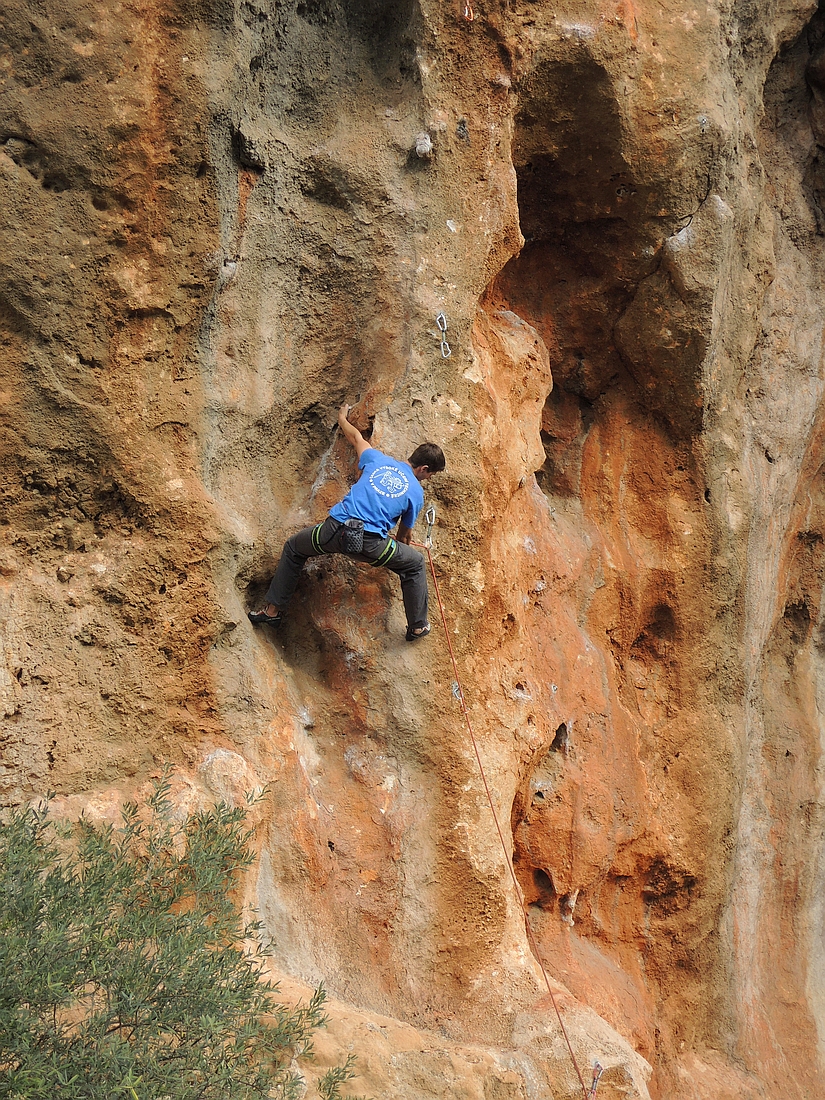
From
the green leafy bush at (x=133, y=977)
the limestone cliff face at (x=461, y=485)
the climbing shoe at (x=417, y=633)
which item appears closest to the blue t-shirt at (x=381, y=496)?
the limestone cliff face at (x=461, y=485)

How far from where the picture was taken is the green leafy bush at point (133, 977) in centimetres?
406

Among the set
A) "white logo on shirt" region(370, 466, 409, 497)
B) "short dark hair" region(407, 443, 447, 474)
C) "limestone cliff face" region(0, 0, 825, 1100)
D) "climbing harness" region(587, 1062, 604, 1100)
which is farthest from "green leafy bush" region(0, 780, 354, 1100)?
"short dark hair" region(407, 443, 447, 474)

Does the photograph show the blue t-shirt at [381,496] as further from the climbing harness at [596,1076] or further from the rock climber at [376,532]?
the climbing harness at [596,1076]

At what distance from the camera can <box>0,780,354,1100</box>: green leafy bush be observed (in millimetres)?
4062

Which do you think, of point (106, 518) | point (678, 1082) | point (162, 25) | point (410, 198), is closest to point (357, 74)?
point (410, 198)

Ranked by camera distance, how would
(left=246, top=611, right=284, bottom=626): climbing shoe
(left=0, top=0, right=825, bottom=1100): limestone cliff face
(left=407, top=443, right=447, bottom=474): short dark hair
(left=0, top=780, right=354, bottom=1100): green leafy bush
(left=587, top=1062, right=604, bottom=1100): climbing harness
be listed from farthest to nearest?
(left=246, top=611, right=284, bottom=626): climbing shoe
(left=407, top=443, right=447, bottom=474): short dark hair
(left=587, top=1062, right=604, bottom=1100): climbing harness
(left=0, top=0, right=825, bottom=1100): limestone cliff face
(left=0, top=780, right=354, bottom=1100): green leafy bush

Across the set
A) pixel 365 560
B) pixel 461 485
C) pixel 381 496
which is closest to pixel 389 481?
pixel 381 496

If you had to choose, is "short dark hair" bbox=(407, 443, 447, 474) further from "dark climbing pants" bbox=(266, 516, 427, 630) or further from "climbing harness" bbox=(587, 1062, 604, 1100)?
"climbing harness" bbox=(587, 1062, 604, 1100)

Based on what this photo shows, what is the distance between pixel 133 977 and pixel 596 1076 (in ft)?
9.07

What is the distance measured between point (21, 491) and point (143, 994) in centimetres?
251

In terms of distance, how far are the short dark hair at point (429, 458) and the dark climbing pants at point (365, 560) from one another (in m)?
0.45

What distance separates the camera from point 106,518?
5.68 metres

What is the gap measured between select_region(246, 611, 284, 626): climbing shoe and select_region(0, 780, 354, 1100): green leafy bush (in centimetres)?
128

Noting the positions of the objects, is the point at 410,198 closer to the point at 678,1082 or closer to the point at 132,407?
the point at 132,407
